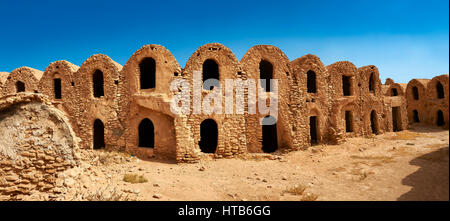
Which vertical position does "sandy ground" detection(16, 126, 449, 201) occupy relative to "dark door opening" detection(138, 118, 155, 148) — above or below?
below

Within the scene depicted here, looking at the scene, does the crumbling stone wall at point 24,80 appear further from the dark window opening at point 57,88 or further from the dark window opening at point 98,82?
the dark window opening at point 98,82

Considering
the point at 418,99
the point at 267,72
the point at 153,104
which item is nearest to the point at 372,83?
the point at 418,99

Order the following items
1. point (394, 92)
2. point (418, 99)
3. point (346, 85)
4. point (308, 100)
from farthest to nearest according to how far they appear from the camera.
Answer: point (394, 92) < point (418, 99) < point (346, 85) < point (308, 100)

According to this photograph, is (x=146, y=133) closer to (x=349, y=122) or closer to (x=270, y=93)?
(x=270, y=93)

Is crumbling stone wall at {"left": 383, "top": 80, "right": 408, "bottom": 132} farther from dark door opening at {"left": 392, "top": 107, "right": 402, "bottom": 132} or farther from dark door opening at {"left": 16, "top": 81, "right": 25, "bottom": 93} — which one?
dark door opening at {"left": 16, "top": 81, "right": 25, "bottom": 93}

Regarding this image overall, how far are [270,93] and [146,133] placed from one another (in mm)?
9078

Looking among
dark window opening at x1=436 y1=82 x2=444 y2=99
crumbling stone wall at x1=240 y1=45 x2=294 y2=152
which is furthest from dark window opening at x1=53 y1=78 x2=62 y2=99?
dark window opening at x1=436 y1=82 x2=444 y2=99

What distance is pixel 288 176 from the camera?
8.63m

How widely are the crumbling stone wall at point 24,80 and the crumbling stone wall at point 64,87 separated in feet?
2.40

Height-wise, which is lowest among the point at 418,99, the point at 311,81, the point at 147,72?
the point at 418,99

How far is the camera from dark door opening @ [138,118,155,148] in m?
13.2

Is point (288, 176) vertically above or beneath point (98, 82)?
beneath

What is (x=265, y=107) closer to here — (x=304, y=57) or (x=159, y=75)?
(x=304, y=57)
